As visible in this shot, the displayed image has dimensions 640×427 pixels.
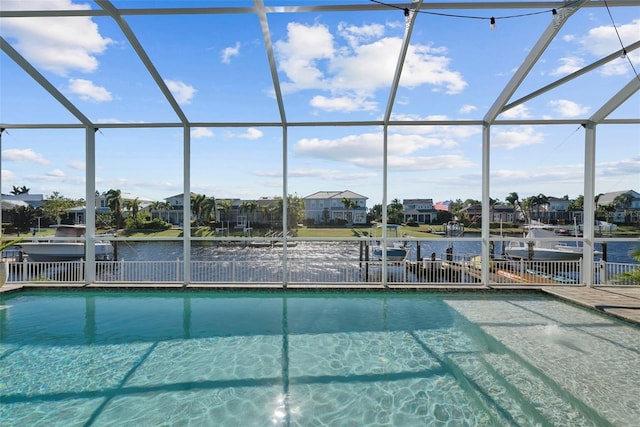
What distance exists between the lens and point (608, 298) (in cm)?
619

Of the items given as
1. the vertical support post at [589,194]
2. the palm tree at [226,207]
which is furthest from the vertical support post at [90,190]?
the vertical support post at [589,194]

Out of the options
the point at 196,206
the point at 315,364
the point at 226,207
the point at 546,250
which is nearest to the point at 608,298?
the point at 315,364

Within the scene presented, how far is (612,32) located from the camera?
509 centimetres

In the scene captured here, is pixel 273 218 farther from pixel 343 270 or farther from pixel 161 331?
pixel 161 331

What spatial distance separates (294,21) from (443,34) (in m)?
2.37

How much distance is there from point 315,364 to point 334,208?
412cm

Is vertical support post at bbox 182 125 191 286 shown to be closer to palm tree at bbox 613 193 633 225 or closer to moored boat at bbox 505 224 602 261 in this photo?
palm tree at bbox 613 193 633 225

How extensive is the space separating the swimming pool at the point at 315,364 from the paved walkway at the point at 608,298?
0.17 meters

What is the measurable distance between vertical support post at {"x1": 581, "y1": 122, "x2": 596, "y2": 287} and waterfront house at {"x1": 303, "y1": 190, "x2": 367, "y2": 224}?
4.36 meters

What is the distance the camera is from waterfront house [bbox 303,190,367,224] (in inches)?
296

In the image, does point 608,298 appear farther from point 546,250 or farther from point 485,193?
point 546,250

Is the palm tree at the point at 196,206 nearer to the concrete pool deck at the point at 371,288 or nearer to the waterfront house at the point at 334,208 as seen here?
the concrete pool deck at the point at 371,288

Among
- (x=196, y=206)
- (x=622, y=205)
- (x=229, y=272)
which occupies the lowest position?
(x=229, y=272)

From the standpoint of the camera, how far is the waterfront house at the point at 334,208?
7.51 meters
